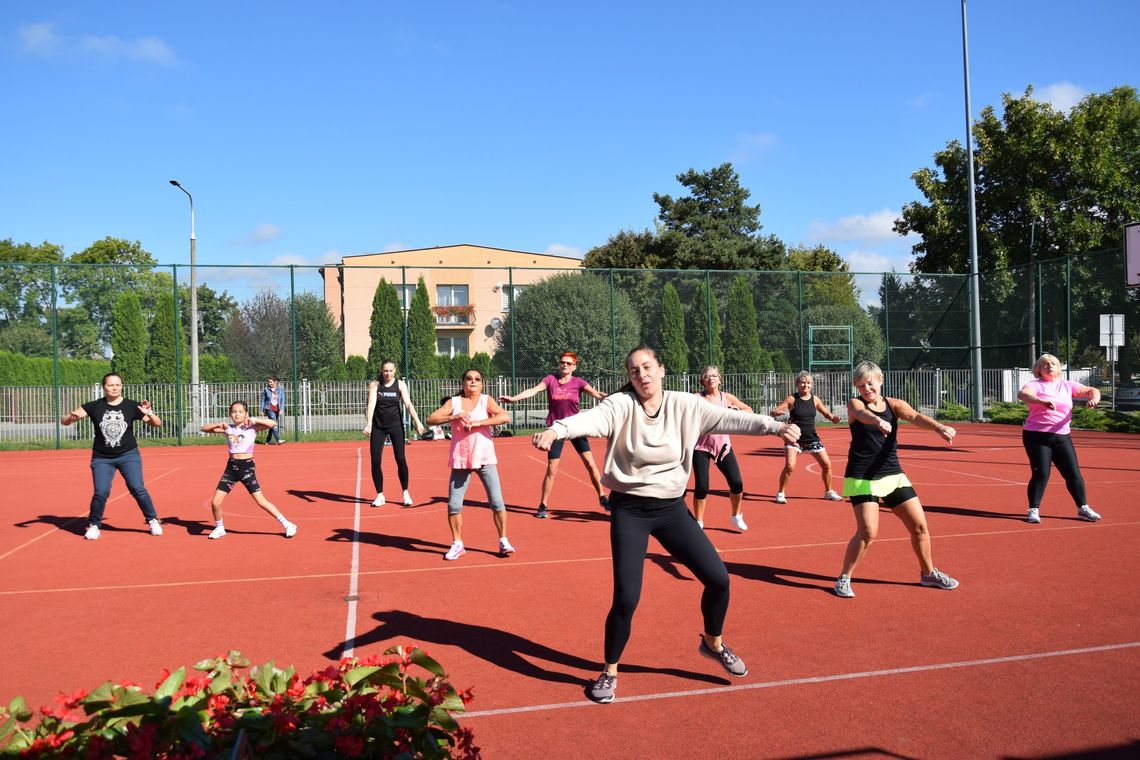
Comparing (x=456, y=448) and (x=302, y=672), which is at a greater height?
(x=456, y=448)

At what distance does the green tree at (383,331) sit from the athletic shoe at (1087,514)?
75.4 feet

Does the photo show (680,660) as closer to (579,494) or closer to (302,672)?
(302,672)

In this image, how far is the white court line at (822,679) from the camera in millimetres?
4703

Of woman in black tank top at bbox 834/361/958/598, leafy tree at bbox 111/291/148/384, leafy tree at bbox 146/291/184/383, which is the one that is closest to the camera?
woman in black tank top at bbox 834/361/958/598

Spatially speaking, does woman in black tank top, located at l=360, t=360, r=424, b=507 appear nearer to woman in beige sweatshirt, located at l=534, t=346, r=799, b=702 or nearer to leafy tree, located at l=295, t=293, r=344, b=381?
woman in beige sweatshirt, located at l=534, t=346, r=799, b=702

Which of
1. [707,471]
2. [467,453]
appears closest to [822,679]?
[467,453]

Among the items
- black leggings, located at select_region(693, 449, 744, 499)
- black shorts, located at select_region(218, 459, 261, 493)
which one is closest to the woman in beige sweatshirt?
black leggings, located at select_region(693, 449, 744, 499)

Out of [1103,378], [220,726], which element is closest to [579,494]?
[220,726]

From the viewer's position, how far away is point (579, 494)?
42.5 ft

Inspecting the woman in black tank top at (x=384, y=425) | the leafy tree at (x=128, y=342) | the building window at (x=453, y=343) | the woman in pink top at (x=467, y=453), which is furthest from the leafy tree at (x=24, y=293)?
the building window at (x=453, y=343)

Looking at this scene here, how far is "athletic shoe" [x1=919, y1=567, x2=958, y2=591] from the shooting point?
23.0 ft

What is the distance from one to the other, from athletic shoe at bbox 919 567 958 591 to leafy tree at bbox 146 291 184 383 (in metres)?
24.7

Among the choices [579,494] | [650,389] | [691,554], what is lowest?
[579,494]

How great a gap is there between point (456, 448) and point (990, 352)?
92.1 feet
